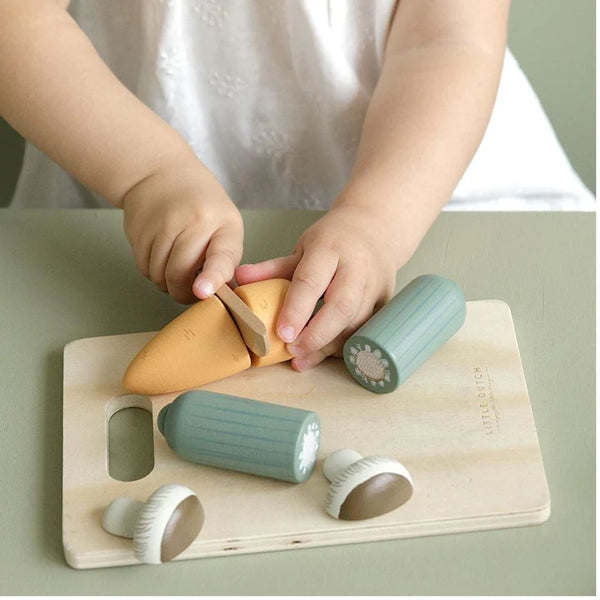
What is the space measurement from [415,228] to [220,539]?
0.94 ft

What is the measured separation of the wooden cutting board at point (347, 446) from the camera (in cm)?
54

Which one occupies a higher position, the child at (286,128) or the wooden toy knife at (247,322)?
the child at (286,128)

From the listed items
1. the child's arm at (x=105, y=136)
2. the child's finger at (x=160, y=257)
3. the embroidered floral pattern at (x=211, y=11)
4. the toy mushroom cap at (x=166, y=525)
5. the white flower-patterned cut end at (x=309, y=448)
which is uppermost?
the embroidered floral pattern at (x=211, y=11)

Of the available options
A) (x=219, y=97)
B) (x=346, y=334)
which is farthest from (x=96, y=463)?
(x=219, y=97)

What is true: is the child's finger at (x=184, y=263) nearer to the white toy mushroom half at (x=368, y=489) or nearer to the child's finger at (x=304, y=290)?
the child's finger at (x=304, y=290)

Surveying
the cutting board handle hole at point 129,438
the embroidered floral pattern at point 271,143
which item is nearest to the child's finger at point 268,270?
the cutting board handle hole at point 129,438

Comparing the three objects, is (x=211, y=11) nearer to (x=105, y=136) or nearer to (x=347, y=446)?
(x=105, y=136)

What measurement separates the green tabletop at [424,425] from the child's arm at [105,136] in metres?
0.04

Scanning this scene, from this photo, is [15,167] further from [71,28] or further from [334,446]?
[334,446]

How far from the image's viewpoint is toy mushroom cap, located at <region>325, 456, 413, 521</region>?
0.53 m

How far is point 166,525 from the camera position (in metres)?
0.51

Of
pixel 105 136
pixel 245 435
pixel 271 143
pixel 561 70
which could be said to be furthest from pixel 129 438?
pixel 561 70

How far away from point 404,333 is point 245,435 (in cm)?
12

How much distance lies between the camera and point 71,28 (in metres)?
0.79
